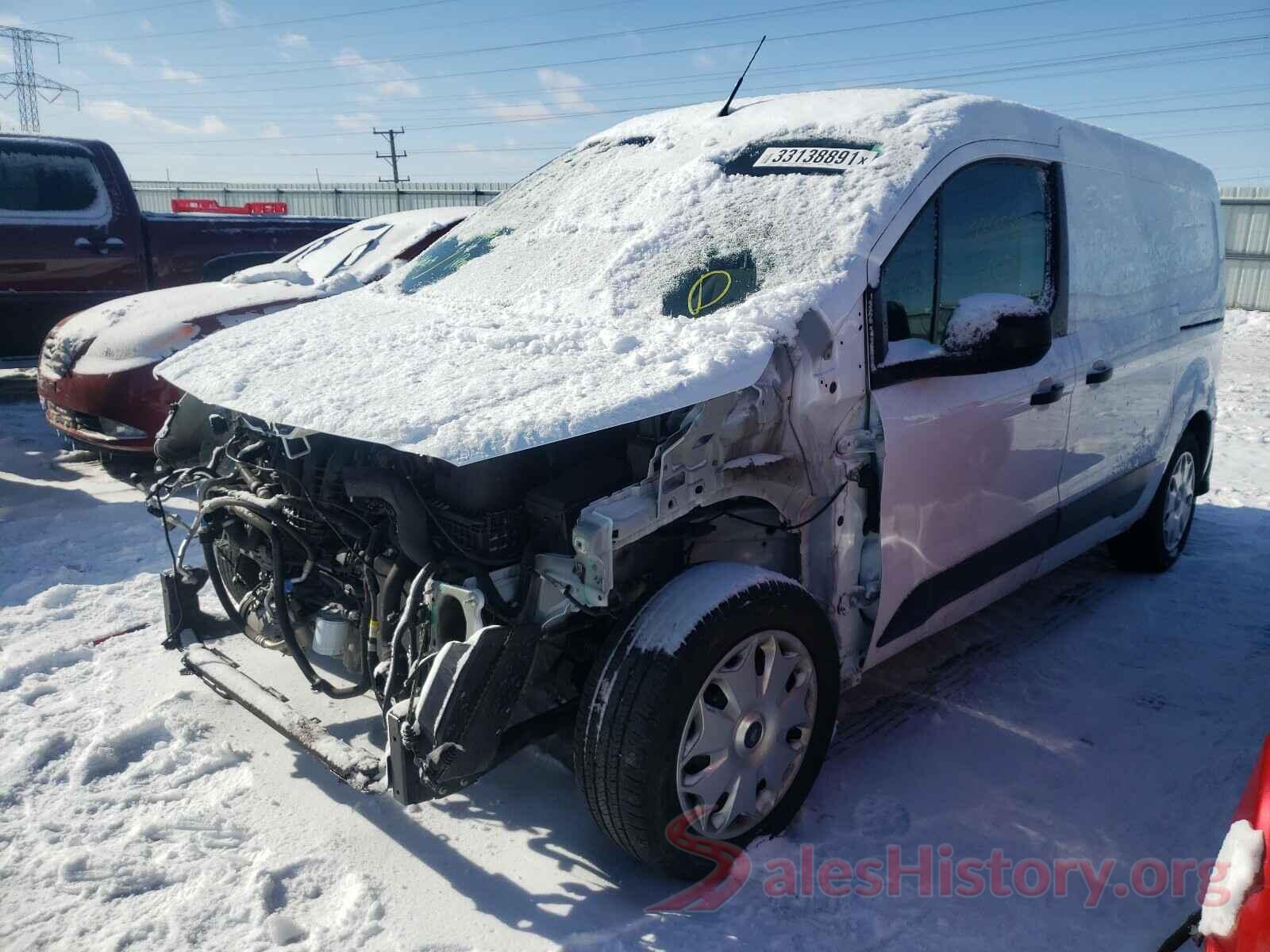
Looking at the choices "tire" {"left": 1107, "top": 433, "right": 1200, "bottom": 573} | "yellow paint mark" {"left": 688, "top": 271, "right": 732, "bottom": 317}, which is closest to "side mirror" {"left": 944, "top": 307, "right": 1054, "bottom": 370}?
"yellow paint mark" {"left": 688, "top": 271, "right": 732, "bottom": 317}

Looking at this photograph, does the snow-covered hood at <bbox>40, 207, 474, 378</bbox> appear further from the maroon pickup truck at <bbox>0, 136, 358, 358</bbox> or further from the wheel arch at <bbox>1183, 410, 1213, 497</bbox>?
the wheel arch at <bbox>1183, 410, 1213, 497</bbox>

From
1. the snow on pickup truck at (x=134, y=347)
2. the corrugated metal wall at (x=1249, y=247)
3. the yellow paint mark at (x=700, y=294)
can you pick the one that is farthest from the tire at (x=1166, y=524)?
the corrugated metal wall at (x=1249, y=247)

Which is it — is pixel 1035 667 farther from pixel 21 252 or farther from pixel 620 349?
pixel 21 252

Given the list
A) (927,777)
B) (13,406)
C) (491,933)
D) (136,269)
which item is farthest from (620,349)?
(13,406)

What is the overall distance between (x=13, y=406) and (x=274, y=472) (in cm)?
726

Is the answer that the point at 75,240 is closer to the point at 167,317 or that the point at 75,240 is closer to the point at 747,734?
the point at 167,317

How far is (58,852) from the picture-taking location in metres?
2.56

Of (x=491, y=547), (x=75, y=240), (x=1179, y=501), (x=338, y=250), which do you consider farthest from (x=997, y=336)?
(x=75, y=240)

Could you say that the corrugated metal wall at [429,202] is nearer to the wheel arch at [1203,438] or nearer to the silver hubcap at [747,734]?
the wheel arch at [1203,438]

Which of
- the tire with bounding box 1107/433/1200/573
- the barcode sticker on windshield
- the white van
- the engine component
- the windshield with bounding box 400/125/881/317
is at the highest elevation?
the barcode sticker on windshield

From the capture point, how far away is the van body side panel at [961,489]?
9.20 ft

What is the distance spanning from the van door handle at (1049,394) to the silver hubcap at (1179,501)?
1.78m

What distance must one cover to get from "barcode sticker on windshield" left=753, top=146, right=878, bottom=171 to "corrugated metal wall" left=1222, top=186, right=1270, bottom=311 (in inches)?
649

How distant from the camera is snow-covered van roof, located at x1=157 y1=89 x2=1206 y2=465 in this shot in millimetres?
2244
